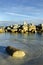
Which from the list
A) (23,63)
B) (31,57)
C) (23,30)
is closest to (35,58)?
(31,57)

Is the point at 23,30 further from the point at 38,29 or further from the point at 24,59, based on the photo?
the point at 24,59

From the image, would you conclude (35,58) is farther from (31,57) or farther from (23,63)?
(23,63)

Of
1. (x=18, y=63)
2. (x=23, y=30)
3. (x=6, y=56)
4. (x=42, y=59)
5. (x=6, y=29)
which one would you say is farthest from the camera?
(x=6, y=29)

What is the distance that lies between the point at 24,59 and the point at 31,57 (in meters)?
1.20

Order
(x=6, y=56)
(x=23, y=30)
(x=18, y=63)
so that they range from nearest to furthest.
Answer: (x=18, y=63), (x=6, y=56), (x=23, y=30)

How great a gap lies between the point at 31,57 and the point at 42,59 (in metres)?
1.42

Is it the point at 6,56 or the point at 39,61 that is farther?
the point at 6,56

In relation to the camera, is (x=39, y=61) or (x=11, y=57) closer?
(x=39, y=61)

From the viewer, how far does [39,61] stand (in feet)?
57.8

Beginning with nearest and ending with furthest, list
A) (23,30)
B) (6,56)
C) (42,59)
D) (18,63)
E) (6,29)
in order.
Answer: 1. (18,63)
2. (42,59)
3. (6,56)
4. (23,30)
5. (6,29)

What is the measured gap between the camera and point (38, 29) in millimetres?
70250

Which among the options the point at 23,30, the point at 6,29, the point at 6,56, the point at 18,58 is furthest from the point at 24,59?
the point at 6,29

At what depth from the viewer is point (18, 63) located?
1677 centimetres

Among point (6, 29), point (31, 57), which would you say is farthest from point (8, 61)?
point (6, 29)
